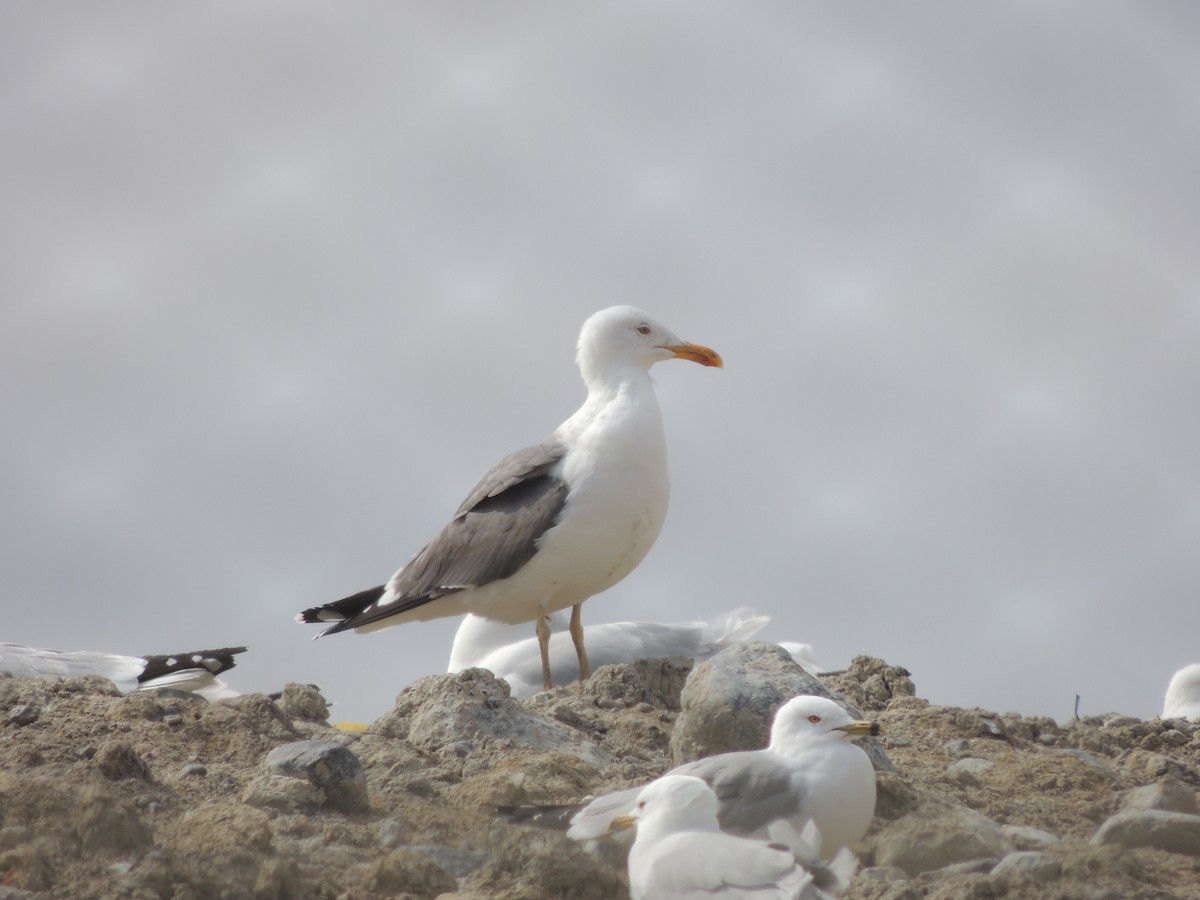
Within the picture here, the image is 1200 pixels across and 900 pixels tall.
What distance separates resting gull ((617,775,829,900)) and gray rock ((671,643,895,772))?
1.29 meters

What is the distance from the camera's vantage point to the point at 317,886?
507 cm

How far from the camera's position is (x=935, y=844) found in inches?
215

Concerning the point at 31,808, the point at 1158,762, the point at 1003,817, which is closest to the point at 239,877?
the point at 31,808

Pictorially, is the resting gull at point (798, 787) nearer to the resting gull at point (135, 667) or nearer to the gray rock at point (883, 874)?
the gray rock at point (883, 874)

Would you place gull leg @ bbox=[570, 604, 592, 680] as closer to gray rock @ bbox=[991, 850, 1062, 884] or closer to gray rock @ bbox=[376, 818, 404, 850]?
gray rock @ bbox=[376, 818, 404, 850]

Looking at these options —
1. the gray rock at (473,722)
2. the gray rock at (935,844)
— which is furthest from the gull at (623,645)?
the gray rock at (935,844)

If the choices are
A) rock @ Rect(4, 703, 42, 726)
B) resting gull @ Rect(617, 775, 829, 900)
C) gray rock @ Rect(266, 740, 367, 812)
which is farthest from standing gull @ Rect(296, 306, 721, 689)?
resting gull @ Rect(617, 775, 829, 900)

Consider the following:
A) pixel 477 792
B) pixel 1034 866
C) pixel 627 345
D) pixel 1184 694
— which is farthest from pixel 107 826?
pixel 1184 694

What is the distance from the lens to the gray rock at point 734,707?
6469 mm

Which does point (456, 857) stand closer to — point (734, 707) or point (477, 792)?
point (477, 792)

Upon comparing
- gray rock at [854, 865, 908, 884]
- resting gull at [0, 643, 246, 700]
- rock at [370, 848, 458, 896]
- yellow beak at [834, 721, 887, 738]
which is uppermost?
resting gull at [0, 643, 246, 700]

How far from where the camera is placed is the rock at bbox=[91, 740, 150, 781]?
5.98 metres

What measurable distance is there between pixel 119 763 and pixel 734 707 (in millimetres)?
2466

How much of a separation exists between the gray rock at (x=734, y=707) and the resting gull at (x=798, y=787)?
2.88ft
